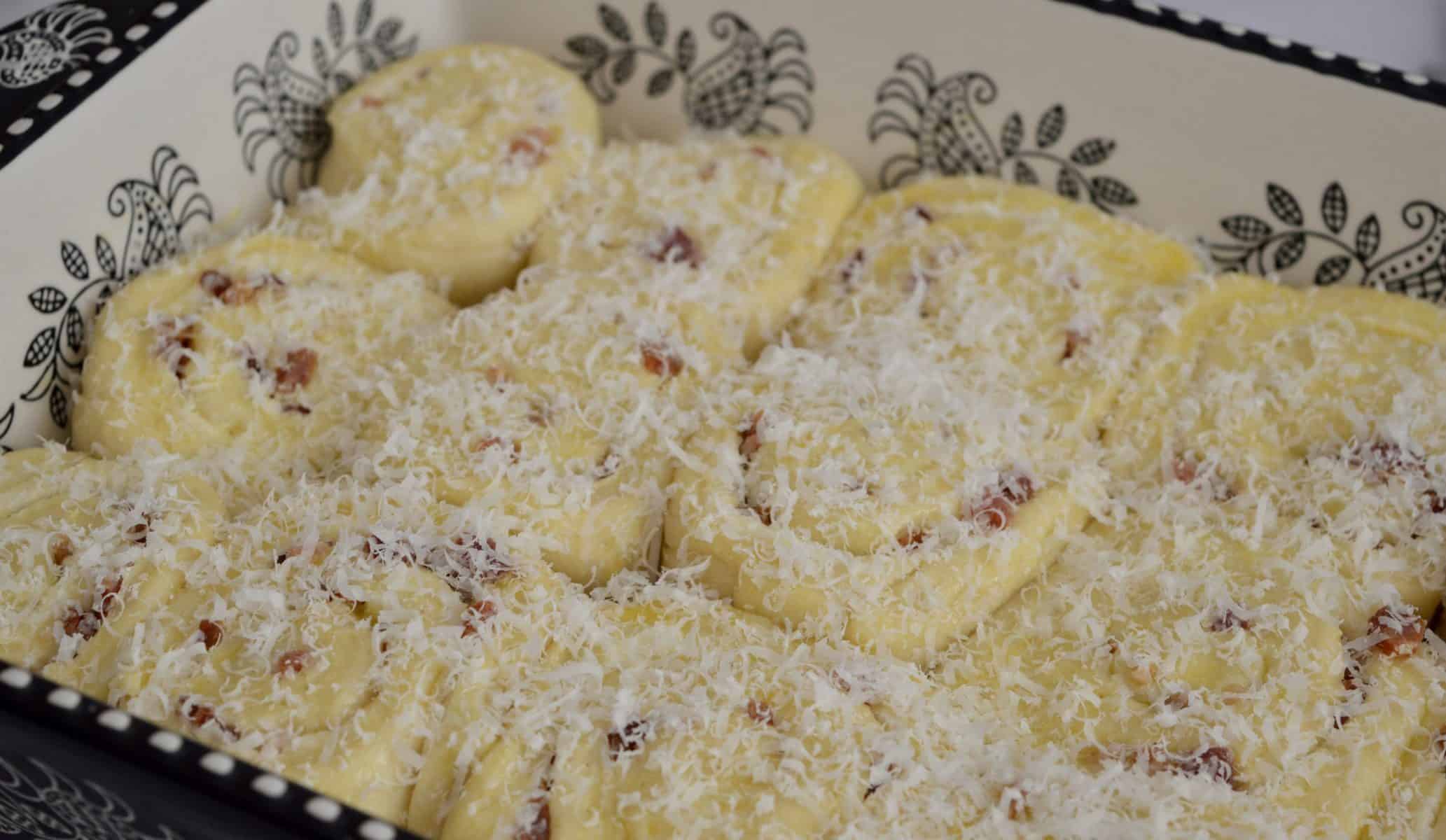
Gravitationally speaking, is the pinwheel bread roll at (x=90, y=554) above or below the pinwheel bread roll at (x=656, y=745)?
below

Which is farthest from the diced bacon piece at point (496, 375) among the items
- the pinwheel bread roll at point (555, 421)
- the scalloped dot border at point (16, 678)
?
the scalloped dot border at point (16, 678)

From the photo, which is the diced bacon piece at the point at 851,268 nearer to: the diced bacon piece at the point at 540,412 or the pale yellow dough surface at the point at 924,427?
the pale yellow dough surface at the point at 924,427

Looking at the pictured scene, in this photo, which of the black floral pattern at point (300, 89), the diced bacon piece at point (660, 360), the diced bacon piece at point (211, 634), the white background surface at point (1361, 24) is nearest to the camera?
the diced bacon piece at point (211, 634)

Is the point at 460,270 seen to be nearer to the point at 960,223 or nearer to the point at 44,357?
the point at 44,357

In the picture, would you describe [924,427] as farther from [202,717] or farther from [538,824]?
[202,717]

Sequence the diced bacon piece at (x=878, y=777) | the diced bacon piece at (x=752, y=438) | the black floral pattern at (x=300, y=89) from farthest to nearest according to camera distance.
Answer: the black floral pattern at (x=300, y=89), the diced bacon piece at (x=752, y=438), the diced bacon piece at (x=878, y=777)

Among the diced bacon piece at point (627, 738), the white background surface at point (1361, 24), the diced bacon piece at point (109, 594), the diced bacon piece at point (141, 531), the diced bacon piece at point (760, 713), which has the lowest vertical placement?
the diced bacon piece at point (109, 594)

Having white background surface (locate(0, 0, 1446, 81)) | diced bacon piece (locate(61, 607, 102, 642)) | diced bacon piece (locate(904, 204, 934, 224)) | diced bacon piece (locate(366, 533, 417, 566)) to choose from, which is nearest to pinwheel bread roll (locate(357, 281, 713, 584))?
diced bacon piece (locate(366, 533, 417, 566))
